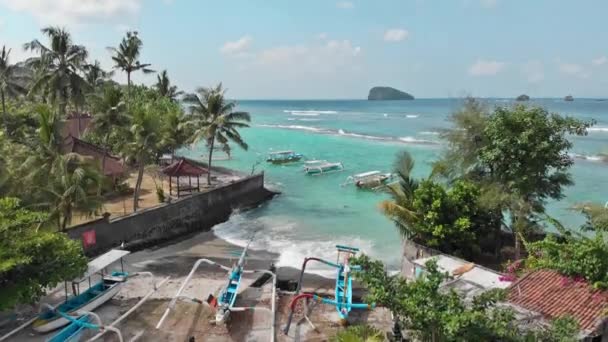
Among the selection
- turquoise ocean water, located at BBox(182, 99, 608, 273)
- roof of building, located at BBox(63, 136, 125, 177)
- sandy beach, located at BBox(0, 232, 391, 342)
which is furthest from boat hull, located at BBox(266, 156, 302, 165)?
sandy beach, located at BBox(0, 232, 391, 342)

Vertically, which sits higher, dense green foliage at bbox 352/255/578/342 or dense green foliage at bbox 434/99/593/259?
dense green foliage at bbox 434/99/593/259

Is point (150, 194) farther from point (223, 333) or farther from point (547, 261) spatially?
point (547, 261)

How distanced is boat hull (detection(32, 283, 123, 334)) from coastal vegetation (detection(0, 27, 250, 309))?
0.70 metres

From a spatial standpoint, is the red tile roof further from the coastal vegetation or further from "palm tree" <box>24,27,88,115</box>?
"palm tree" <box>24,27,88,115</box>

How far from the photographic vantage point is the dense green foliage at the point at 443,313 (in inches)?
252

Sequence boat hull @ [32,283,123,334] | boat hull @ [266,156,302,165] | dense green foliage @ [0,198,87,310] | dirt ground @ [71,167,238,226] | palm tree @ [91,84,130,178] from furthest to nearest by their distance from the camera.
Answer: boat hull @ [266,156,302,165], palm tree @ [91,84,130,178], dirt ground @ [71,167,238,226], boat hull @ [32,283,123,334], dense green foliage @ [0,198,87,310]

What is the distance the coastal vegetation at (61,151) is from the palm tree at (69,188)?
3 cm

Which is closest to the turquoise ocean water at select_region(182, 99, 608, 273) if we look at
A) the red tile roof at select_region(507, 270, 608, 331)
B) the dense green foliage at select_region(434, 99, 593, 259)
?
the dense green foliage at select_region(434, 99, 593, 259)

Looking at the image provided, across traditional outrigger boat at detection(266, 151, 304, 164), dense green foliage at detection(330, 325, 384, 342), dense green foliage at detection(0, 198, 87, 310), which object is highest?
dense green foliage at detection(0, 198, 87, 310)

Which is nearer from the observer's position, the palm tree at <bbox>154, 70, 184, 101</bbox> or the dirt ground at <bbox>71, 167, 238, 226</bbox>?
the dirt ground at <bbox>71, 167, 238, 226</bbox>

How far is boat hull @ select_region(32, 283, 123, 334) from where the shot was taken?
9984mm

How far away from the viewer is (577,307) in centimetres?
901

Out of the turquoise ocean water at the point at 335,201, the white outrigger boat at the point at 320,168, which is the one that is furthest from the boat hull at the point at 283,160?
the white outrigger boat at the point at 320,168

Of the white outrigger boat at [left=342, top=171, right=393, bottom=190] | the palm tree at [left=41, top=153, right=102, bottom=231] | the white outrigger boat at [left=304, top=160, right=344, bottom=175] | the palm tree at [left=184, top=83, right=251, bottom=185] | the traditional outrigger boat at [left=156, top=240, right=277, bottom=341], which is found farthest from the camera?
the white outrigger boat at [left=304, top=160, right=344, bottom=175]
